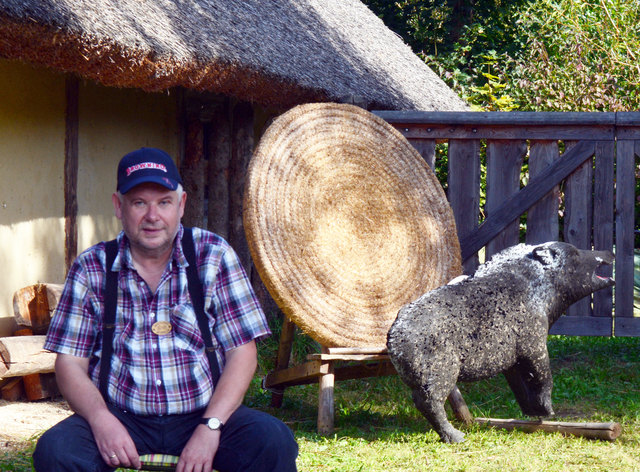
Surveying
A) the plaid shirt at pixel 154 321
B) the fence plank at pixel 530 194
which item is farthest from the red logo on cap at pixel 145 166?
the fence plank at pixel 530 194

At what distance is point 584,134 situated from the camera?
5.37 m

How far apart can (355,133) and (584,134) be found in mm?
1560

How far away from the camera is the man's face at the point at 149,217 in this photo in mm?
2693

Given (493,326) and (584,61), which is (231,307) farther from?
(584,61)

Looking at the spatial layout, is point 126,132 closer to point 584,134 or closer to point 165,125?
point 165,125

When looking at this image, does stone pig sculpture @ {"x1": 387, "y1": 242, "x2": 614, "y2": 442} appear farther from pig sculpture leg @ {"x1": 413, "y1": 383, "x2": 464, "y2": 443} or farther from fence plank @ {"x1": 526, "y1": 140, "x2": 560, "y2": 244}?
fence plank @ {"x1": 526, "y1": 140, "x2": 560, "y2": 244}

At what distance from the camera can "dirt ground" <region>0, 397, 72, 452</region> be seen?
416 cm

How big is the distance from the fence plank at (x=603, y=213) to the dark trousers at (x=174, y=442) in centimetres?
341

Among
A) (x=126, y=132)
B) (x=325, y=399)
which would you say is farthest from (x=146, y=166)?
(x=126, y=132)

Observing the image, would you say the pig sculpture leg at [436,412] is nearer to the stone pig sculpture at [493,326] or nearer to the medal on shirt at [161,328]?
the stone pig sculpture at [493,326]

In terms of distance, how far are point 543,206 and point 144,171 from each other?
3.47 meters

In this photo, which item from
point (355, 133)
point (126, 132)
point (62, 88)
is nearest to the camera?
point (355, 133)

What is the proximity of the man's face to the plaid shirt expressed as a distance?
62mm

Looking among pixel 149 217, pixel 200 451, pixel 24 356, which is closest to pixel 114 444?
pixel 200 451
